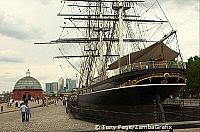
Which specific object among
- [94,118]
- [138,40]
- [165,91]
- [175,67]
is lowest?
[94,118]

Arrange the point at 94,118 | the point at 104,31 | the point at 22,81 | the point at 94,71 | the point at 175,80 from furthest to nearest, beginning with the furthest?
the point at 22,81
the point at 94,71
the point at 104,31
the point at 175,80
the point at 94,118

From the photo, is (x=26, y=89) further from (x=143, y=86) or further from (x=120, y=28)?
(x=143, y=86)

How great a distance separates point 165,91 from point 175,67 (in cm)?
161

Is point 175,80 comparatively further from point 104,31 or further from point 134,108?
point 104,31

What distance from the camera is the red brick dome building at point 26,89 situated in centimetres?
9344

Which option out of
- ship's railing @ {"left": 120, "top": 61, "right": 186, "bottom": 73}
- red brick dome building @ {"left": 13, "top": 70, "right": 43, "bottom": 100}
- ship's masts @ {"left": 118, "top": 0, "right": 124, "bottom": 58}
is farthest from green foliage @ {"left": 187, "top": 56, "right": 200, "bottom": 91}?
red brick dome building @ {"left": 13, "top": 70, "right": 43, "bottom": 100}

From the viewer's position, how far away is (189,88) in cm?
5762

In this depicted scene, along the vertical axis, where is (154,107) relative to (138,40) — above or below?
below

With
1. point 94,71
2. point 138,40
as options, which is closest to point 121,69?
point 138,40

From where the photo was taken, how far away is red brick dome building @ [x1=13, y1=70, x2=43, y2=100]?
93438mm

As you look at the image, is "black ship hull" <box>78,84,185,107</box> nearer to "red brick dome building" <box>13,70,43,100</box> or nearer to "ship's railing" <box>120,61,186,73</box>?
"ship's railing" <box>120,61,186,73</box>

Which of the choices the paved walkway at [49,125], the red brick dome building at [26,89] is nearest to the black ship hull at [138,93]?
the paved walkway at [49,125]

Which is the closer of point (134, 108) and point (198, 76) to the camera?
A: point (134, 108)

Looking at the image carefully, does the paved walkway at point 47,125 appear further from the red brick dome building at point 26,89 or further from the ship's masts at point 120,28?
the red brick dome building at point 26,89
